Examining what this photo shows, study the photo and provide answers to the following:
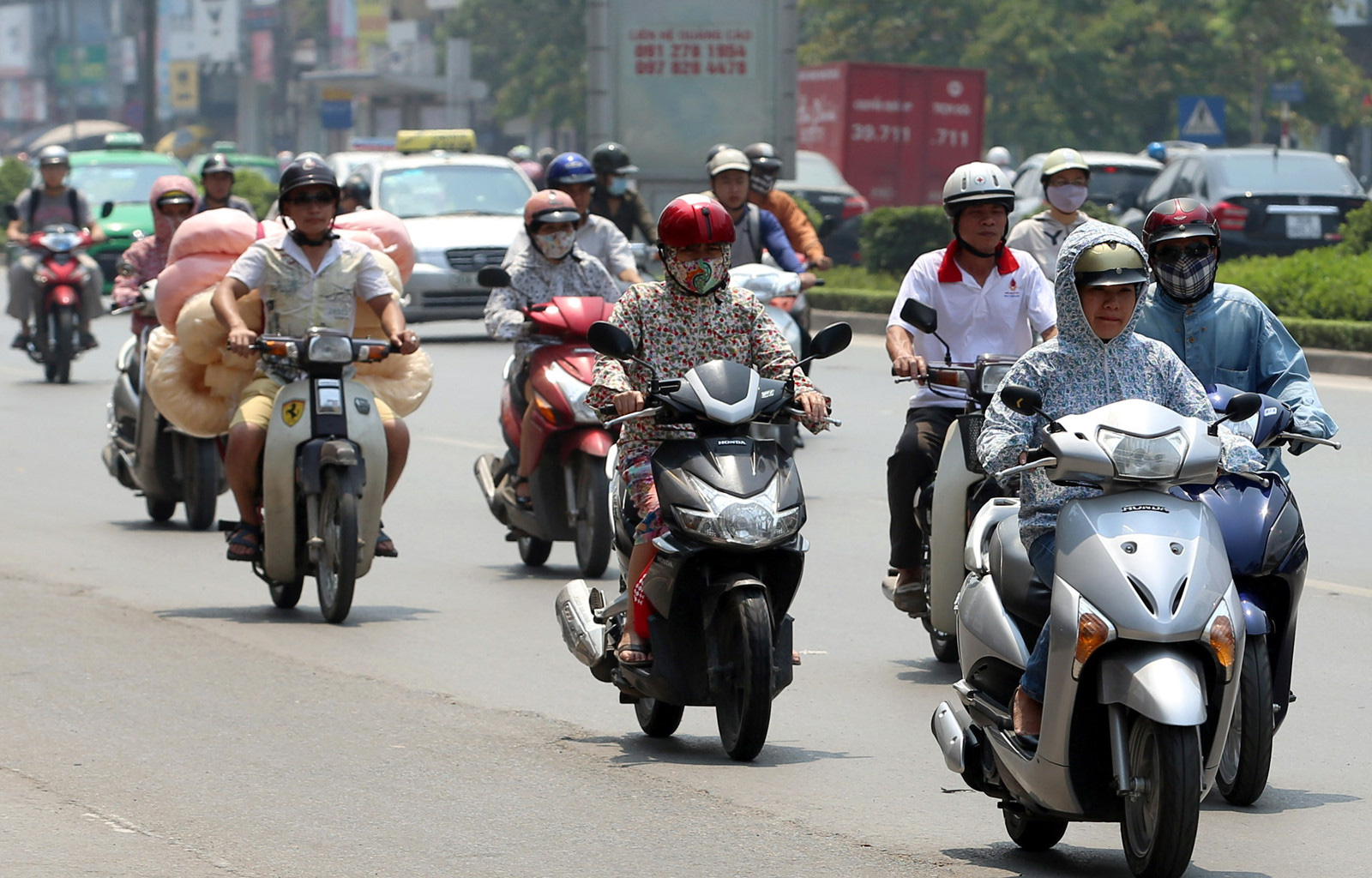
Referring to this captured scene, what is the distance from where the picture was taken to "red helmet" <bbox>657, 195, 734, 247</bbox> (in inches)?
262

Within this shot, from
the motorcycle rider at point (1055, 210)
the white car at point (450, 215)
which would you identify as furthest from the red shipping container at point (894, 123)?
the motorcycle rider at point (1055, 210)

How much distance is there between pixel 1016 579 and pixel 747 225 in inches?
321

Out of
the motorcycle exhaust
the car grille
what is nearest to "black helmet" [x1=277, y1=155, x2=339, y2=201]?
the motorcycle exhaust

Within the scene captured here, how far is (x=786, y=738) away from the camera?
6941 millimetres

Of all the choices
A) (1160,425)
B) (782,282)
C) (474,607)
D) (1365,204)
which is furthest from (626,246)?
(1365,204)

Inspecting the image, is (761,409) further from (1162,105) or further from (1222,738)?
(1162,105)

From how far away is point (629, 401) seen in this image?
6418 mm

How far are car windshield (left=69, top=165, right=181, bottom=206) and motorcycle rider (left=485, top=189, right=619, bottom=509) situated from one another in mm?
20366

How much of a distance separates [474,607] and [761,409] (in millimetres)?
3334

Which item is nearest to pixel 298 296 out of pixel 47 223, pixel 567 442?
pixel 567 442

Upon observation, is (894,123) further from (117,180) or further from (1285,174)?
(1285,174)

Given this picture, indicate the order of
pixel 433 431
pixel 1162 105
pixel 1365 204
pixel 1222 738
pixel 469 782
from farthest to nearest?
pixel 1162 105 → pixel 1365 204 → pixel 433 431 → pixel 469 782 → pixel 1222 738

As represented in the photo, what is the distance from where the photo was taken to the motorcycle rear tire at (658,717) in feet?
22.3

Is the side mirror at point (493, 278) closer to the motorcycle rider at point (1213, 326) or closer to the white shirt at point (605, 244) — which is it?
the white shirt at point (605, 244)
